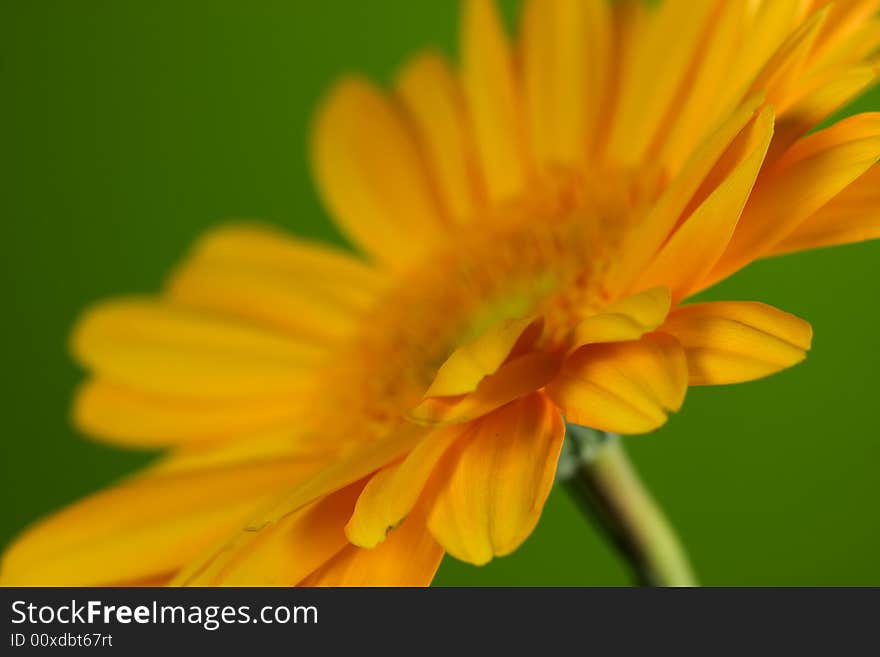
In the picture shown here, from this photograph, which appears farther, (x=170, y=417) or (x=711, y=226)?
(x=170, y=417)

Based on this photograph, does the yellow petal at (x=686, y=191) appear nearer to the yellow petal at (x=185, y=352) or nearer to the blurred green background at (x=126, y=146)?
the yellow petal at (x=185, y=352)

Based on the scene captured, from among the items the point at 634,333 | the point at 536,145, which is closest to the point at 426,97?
the point at 536,145

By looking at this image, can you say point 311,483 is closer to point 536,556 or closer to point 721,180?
point 721,180

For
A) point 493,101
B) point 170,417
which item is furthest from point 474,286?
point 170,417

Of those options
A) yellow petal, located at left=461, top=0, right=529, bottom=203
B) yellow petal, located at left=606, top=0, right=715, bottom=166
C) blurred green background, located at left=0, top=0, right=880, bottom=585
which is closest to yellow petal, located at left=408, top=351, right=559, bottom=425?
yellow petal, located at left=606, top=0, right=715, bottom=166

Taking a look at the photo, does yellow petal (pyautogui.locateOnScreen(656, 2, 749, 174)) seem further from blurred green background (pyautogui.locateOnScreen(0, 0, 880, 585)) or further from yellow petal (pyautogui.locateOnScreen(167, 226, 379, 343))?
blurred green background (pyautogui.locateOnScreen(0, 0, 880, 585))

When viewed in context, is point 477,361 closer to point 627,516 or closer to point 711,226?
point 711,226

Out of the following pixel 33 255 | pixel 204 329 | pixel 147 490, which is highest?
pixel 33 255
